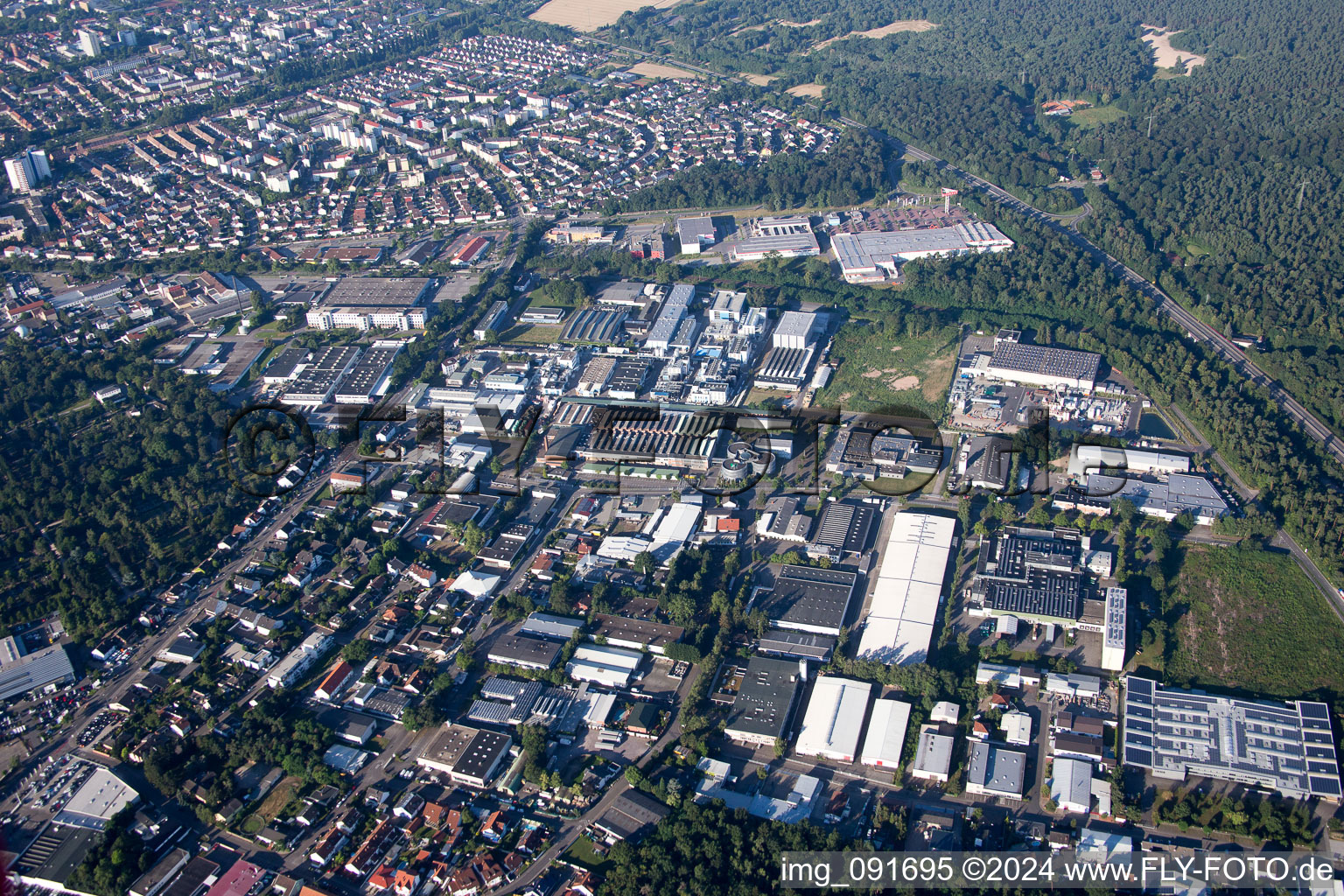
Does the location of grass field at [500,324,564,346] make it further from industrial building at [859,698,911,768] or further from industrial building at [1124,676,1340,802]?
industrial building at [1124,676,1340,802]

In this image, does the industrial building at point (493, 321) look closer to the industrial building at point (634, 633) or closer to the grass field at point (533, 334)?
the grass field at point (533, 334)

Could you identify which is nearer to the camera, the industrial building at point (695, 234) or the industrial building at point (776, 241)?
the industrial building at point (776, 241)

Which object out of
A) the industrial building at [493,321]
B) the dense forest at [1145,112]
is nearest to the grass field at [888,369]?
the dense forest at [1145,112]

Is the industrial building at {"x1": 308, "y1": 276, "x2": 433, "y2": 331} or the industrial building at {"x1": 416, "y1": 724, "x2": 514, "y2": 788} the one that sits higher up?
the industrial building at {"x1": 308, "y1": 276, "x2": 433, "y2": 331}

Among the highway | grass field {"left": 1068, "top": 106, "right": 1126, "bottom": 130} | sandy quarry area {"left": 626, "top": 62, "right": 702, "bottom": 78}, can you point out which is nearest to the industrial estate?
the highway

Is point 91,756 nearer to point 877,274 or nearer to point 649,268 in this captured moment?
point 649,268

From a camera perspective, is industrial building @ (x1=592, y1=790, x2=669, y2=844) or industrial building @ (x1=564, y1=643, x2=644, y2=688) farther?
industrial building @ (x1=564, y1=643, x2=644, y2=688)
